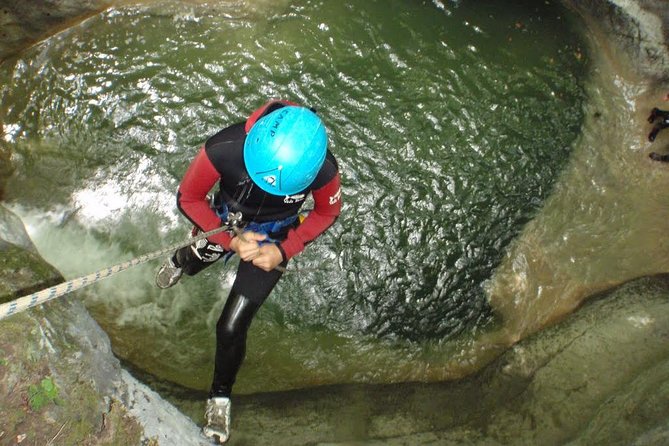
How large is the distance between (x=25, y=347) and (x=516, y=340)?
13.5 ft

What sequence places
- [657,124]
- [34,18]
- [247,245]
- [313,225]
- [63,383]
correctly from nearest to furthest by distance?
[63,383], [247,245], [313,225], [34,18], [657,124]

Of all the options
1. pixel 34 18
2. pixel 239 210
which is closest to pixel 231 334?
pixel 239 210

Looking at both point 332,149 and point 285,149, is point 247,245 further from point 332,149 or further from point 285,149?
point 332,149

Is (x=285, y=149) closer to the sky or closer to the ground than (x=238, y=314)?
closer to the sky

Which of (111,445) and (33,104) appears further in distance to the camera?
(33,104)

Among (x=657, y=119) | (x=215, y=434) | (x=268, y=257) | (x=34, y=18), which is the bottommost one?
(x=215, y=434)

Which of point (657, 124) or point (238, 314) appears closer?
point (238, 314)

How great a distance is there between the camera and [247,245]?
335cm

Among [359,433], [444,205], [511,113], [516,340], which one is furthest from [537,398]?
[511,113]

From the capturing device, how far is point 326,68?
17.9 feet

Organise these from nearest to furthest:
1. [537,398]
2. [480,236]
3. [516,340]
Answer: [537,398] → [516,340] → [480,236]

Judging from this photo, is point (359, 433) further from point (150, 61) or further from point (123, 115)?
point (150, 61)

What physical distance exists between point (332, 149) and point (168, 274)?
81.9 inches

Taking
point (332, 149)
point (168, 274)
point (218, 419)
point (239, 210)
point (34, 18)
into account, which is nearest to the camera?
point (239, 210)
